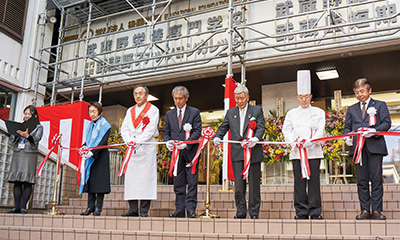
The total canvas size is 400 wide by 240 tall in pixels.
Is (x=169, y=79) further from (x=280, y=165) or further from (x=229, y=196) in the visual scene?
(x=229, y=196)

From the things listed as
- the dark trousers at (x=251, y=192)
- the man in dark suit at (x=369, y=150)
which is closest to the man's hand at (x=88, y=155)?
the dark trousers at (x=251, y=192)

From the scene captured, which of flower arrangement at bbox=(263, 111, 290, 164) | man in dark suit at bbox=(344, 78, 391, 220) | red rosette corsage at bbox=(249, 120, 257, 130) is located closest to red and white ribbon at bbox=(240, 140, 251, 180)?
red rosette corsage at bbox=(249, 120, 257, 130)

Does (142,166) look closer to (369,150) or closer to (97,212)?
(97,212)

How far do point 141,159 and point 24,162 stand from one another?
187 cm

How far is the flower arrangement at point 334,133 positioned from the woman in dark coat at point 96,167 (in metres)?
3.80

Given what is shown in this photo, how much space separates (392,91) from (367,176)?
645cm

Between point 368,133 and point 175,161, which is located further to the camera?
point 175,161

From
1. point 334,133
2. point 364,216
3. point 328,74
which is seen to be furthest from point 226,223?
point 328,74

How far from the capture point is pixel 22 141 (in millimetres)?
5758

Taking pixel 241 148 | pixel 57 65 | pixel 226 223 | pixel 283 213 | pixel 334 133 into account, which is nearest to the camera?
pixel 226 223

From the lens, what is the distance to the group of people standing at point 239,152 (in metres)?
4.30

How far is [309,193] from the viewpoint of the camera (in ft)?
14.4

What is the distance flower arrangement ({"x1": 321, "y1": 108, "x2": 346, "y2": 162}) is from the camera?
7.09 metres

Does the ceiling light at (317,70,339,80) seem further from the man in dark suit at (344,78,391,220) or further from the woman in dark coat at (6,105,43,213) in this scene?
the woman in dark coat at (6,105,43,213)
